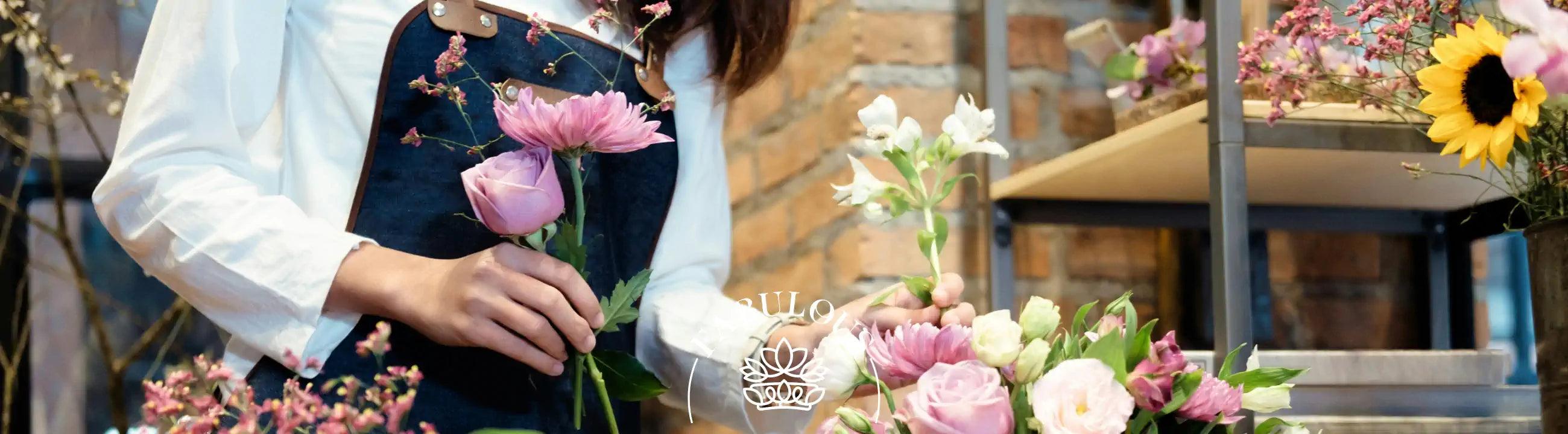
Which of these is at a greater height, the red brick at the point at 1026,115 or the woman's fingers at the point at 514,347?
the red brick at the point at 1026,115

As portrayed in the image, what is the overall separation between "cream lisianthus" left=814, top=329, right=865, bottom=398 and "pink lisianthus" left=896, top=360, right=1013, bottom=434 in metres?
0.06

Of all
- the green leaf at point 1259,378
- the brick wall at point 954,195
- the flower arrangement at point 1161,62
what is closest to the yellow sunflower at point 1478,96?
the green leaf at point 1259,378

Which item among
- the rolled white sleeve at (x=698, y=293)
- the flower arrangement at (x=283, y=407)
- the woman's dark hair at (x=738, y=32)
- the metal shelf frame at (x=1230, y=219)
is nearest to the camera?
the flower arrangement at (x=283, y=407)

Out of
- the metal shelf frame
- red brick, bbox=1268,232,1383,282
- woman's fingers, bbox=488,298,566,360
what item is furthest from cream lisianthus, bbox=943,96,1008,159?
red brick, bbox=1268,232,1383,282

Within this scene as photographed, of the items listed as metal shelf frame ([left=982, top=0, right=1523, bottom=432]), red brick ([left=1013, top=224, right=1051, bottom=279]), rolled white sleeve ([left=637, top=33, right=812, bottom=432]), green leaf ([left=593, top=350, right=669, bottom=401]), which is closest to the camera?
green leaf ([left=593, top=350, right=669, bottom=401])

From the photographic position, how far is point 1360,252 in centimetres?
171

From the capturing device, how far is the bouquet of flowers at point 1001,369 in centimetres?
53

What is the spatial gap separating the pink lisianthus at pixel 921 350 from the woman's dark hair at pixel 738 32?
1.41 ft

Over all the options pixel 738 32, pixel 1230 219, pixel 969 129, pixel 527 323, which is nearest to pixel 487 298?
pixel 527 323

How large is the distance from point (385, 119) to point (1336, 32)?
24.8 inches

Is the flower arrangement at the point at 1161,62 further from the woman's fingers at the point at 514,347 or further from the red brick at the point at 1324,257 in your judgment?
the woman's fingers at the point at 514,347

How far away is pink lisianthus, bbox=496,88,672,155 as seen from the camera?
1.93 feet

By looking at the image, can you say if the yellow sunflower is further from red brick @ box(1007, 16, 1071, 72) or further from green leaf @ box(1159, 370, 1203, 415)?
red brick @ box(1007, 16, 1071, 72)

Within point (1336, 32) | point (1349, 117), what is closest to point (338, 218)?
point (1336, 32)
